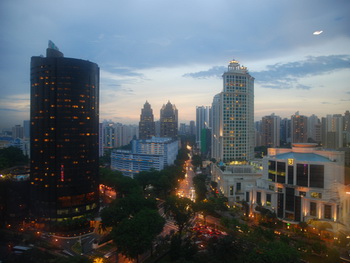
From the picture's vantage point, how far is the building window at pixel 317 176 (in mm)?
9820

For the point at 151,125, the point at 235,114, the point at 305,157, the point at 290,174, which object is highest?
the point at 235,114

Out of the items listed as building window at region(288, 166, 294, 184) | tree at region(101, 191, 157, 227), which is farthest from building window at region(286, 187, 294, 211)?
tree at region(101, 191, 157, 227)

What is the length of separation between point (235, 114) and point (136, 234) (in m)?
14.4

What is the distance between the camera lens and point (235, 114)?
66.1 ft

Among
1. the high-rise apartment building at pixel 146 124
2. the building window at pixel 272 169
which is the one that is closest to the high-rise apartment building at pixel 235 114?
the building window at pixel 272 169

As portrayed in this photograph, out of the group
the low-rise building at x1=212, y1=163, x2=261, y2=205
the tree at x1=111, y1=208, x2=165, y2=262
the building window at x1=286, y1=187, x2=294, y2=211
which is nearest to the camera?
the tree at x1=111, y1=208, x2=165, y2=262

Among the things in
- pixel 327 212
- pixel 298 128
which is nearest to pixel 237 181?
pixel 327 212

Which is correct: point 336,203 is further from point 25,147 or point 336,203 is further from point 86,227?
point 25,147

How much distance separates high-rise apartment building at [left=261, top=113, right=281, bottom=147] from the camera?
30375 mm

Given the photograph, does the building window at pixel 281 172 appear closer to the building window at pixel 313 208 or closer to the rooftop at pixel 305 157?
the rooftop at pixel 305 157

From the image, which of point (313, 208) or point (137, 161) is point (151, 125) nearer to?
point (137, 161)

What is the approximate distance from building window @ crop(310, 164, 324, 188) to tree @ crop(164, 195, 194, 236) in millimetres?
4771

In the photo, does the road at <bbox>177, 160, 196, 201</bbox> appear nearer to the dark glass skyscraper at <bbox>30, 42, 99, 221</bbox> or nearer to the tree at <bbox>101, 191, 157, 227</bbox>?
the tree at <bbox>101, 191, 157, 227</bbox>

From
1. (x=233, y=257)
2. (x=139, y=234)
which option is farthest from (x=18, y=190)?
(x=233, y=257)
